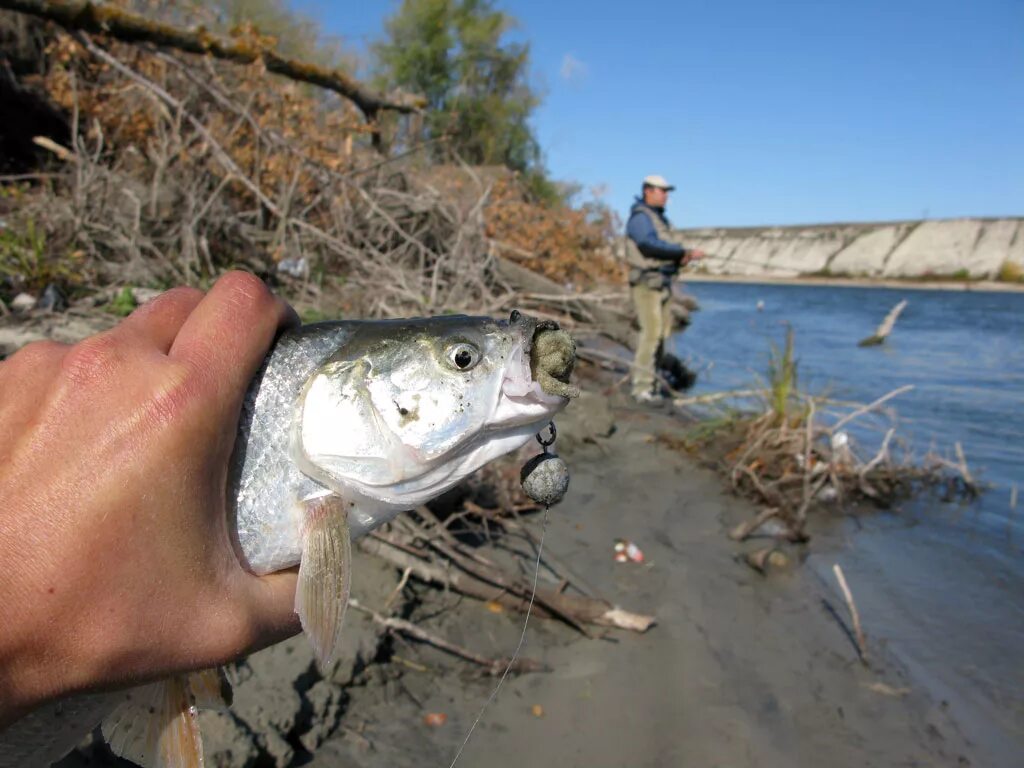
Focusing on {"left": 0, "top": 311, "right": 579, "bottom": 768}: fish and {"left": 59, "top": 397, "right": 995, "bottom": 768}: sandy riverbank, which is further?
{"left": 59, "top": 397, "right": 995, "bottom": 768}: sandy riverbank

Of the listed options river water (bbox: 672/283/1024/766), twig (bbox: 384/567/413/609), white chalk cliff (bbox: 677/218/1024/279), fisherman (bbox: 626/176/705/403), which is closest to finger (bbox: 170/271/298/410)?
twig (bbox: 384/567/413/609)

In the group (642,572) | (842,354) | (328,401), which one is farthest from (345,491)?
(842,354)

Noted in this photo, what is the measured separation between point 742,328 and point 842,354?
6018mm

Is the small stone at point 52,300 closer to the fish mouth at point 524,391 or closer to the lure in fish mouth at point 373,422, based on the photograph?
the lure in fish mouth at point 373,422

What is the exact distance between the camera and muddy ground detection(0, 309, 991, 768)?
316 cm

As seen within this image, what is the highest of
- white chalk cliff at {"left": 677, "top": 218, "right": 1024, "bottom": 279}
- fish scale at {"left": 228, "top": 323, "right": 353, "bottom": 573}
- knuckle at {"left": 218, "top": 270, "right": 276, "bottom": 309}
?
white chalk cliff at {"left": 677, "top": 218, "right": 1024, "bottom": 279}

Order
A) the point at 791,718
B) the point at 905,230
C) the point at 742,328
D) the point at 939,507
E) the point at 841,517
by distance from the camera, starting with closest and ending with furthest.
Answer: the point at 791,718, the point at 841,517, the point at 939,507, the point at 742,328, the point at 905,230

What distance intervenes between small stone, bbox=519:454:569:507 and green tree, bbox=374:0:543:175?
27.3 meters

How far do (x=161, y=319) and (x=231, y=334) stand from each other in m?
0.17

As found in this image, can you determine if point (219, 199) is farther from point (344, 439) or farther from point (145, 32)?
point (344, 439)

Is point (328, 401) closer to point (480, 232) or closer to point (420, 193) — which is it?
point (480, 232)

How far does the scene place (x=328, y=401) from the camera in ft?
5.42

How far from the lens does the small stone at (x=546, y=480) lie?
1844mm

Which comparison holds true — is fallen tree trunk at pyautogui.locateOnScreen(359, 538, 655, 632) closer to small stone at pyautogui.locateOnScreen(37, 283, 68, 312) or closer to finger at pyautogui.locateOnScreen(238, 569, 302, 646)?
finger at pyautogui.locateOnScreen(238, 569, 302, 646)
